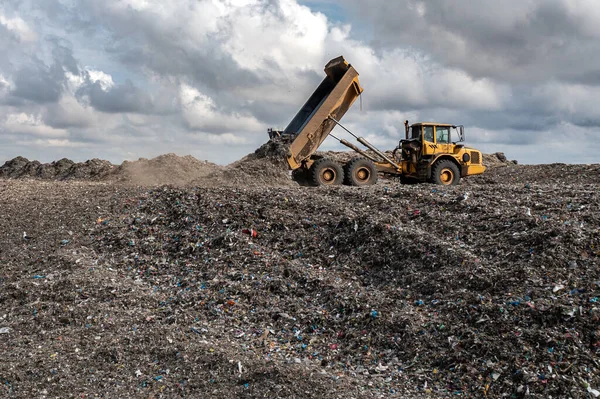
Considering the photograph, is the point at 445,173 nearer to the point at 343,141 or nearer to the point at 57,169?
the point at 343,141

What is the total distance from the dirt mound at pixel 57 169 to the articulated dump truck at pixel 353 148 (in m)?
8.25

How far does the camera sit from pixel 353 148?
13.7 meters

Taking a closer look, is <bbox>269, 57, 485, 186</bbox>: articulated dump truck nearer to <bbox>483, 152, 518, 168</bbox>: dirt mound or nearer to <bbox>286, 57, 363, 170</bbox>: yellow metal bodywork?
<bbox>286, 57, 363, 170</bbox>: yellow metal bodywork

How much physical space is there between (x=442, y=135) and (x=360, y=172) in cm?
233

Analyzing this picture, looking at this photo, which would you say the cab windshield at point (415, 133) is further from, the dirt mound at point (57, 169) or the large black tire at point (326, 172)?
the dirt mound at point (57, 169)

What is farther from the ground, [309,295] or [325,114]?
[325,114]

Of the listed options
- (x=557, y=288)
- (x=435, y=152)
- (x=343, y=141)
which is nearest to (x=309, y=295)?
(x=557, y=288)

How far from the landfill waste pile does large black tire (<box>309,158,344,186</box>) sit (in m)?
3.02

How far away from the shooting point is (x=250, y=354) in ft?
17.5

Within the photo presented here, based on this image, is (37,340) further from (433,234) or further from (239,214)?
(433,234)

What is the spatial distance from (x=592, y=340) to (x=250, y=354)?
10.8 ft

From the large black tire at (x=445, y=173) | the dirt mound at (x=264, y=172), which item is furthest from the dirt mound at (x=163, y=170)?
the large black tire at (x=445, y=173)

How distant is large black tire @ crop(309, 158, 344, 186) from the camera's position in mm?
12719

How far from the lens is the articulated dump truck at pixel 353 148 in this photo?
41.9 feet
